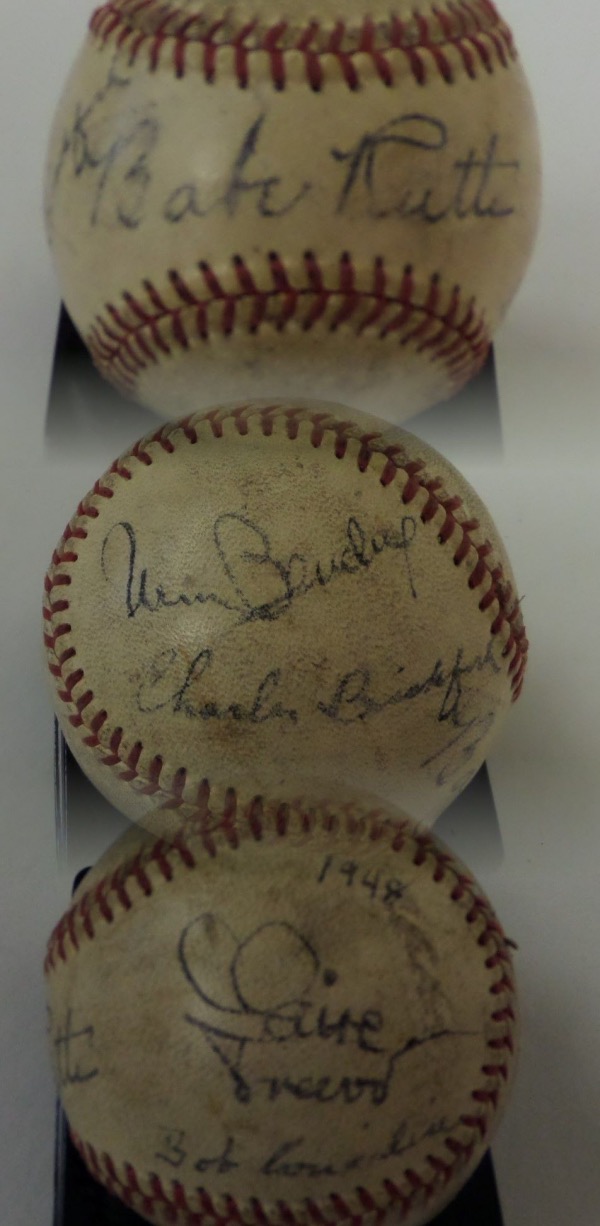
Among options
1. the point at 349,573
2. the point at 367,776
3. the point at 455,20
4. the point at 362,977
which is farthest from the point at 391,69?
the point at 362,977
